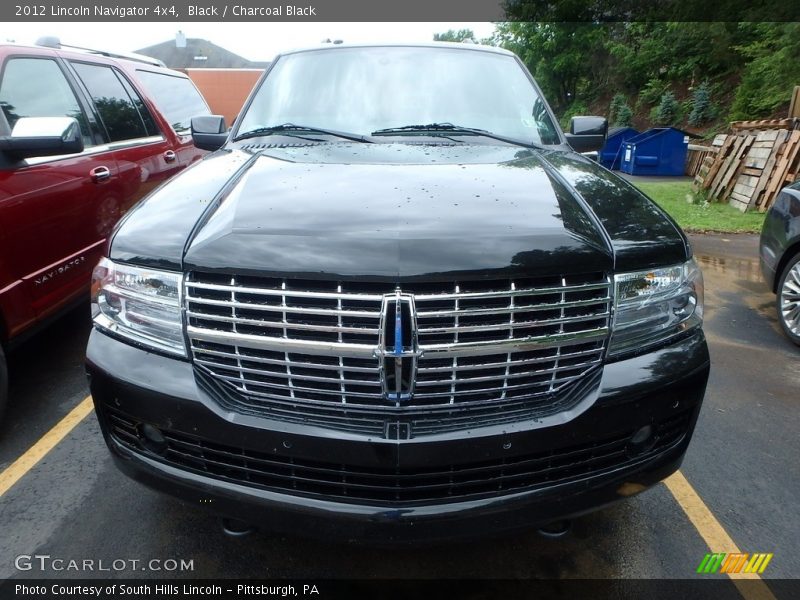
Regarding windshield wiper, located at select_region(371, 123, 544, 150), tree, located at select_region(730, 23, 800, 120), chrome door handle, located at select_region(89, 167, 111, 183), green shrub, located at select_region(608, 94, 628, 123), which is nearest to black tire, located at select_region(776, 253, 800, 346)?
windshield wiper, located at select_region(371, 123, 544, 150)

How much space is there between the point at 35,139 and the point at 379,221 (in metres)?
2.24

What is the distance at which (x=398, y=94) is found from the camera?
3203 mm

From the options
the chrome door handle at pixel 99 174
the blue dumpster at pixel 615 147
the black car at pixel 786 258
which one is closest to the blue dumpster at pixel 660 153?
the blue dumpster at pixel 615 147

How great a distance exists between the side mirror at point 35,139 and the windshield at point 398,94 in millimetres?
935

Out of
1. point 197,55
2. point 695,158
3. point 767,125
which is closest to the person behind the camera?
point 767,125

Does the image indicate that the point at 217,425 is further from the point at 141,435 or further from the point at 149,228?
the point at 149,228

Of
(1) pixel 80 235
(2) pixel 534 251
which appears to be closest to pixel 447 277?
(2) pixel 534 251

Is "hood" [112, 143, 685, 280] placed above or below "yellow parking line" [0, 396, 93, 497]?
above

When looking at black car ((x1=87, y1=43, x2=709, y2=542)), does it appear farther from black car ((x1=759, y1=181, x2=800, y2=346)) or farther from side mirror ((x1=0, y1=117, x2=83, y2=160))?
black car ((x1=759, y1=181, x2=800, y2=346))

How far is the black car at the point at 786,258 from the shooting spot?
175 inches

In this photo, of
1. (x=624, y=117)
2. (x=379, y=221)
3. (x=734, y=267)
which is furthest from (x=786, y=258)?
(x=624, y=117)

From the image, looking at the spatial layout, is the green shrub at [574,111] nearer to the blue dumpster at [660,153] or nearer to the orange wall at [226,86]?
the blue dumpster at [660,153]

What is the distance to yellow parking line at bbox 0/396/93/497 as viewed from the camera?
281cm

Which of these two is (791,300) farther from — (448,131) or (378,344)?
(378,344)
